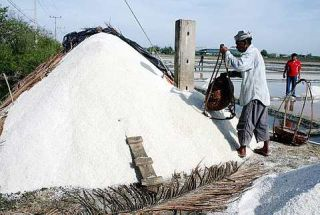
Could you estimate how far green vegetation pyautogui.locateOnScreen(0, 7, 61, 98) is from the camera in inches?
400

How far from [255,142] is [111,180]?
215 centimetres

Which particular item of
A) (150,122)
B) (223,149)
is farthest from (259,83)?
(150,122)

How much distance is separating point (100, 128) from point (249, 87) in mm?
1701

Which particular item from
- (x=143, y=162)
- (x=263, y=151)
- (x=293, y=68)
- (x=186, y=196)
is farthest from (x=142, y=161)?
(x=293, y=68)

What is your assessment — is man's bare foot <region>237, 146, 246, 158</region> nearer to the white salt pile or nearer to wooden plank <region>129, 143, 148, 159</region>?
the white salt pile

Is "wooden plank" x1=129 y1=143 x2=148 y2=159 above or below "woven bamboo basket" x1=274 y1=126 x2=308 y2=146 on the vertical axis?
above

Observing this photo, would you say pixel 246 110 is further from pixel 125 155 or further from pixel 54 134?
pixel 54 134

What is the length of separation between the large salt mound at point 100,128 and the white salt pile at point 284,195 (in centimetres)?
103

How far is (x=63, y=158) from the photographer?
378 centimetres

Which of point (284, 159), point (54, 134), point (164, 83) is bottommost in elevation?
point (284, 159)

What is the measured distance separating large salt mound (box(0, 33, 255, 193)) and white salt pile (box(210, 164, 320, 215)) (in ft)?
3.38

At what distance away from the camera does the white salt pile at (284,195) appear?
8.41 feet

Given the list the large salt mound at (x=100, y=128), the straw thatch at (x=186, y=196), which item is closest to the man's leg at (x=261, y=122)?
the large salt mound at (x=100, y=128)

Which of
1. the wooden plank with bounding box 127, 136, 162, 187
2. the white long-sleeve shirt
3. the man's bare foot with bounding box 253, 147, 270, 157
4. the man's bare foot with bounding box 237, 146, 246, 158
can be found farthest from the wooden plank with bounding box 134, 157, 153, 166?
the man's bare foot with bounding box 253, 147, 270, 157
